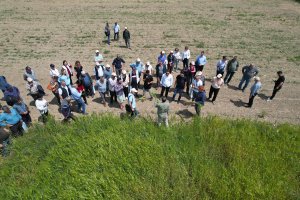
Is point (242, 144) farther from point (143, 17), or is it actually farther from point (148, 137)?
point (143, 17)

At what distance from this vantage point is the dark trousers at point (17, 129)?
907 centimetres

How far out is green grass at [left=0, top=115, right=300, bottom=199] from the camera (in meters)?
6.73

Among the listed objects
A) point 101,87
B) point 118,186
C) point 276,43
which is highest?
point 276,43

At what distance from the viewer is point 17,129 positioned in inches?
363

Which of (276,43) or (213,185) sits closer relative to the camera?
(213,185)

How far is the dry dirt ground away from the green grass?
7.99 feet

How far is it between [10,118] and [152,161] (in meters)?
5.49

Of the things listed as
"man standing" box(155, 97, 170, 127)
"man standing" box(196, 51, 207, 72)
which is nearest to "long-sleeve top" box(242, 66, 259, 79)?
"man standing" box(196, 51, 207, 72)

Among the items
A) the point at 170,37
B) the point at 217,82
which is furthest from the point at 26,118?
the point at 170,37

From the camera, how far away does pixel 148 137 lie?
844 cm

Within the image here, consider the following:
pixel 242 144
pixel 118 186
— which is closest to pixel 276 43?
pixel 242 144

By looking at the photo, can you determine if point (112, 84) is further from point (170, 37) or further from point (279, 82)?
point (170, 37)

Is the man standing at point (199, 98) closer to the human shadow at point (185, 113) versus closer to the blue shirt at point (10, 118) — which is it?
the human shadow at point (185, 113)

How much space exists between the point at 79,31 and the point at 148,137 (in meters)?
16.7
